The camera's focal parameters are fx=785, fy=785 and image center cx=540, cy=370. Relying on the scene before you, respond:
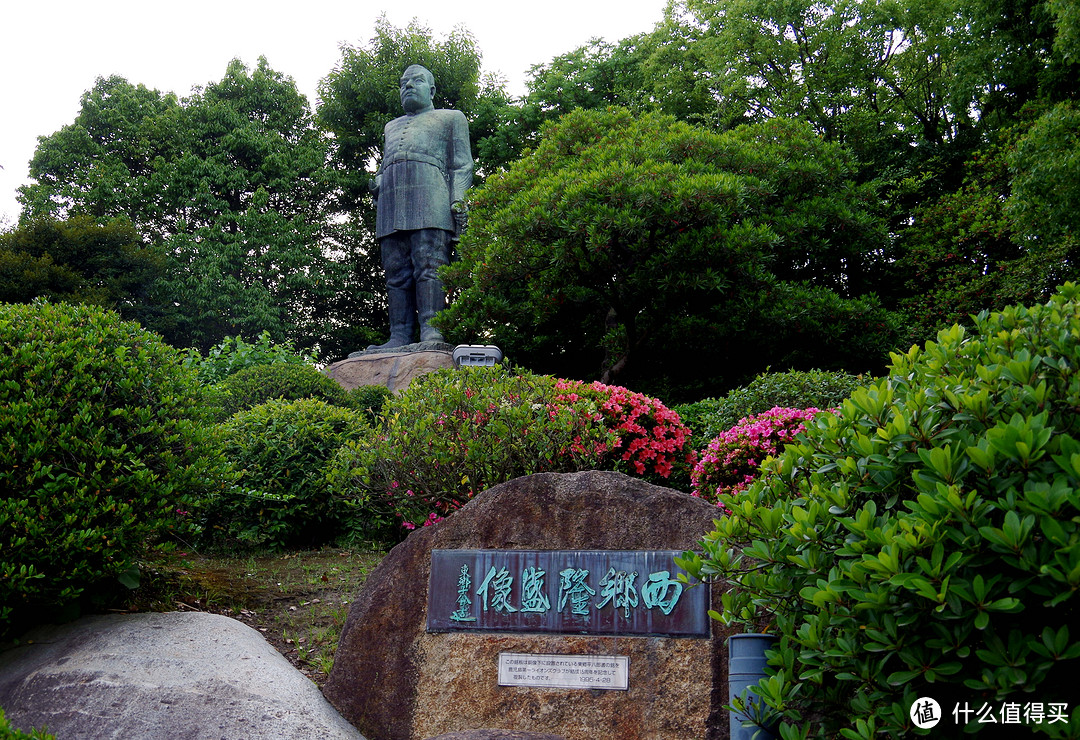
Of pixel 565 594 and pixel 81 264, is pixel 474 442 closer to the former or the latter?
pixel 565 594

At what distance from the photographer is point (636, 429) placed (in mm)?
5586

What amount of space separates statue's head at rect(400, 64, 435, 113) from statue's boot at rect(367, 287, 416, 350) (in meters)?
2.82

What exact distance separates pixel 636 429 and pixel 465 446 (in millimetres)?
1501

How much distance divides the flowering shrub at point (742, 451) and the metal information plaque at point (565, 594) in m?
2.30

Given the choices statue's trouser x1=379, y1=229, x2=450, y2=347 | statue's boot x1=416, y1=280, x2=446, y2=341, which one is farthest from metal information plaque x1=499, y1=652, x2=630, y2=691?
statue's boot x1=416, y1=280, x2=446, y2=341

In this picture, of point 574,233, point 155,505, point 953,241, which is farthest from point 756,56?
point 155,505

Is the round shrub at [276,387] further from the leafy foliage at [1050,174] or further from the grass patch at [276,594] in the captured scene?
the leafy foliage at [1050,174]

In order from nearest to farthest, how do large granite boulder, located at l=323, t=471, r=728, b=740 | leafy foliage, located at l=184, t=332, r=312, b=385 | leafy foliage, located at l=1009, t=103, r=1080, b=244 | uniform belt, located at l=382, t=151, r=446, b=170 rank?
large granite boulder, located at l=323, t=471, r=728, b=740 → leafy foliage, located at l=1009, t=103, r=1080, b=244 → leafy foliage, located at l=184, t=332, r=312, b=385 → uniform belt, located at l=382, t=151, r=446, b=170

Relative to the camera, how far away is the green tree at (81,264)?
48.0ft

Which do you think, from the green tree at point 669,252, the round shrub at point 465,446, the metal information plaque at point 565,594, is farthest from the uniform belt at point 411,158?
the metal information plaque at point 565,594

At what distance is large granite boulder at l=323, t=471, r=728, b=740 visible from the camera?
299 centimetres

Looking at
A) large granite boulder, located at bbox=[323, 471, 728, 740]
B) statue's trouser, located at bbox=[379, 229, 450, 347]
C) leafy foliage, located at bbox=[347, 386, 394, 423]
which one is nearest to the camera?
large granite boulder, located at bbox=[323, 471, 728, 740]

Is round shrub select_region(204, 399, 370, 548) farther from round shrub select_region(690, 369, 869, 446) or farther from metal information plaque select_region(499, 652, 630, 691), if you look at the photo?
round shrub select_region(690, 369, 869, 446)

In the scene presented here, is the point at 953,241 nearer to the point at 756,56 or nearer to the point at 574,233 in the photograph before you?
→ the point at 756,56
